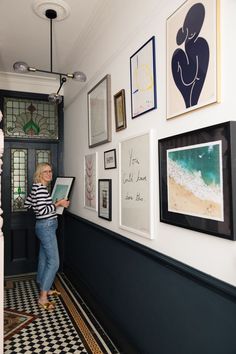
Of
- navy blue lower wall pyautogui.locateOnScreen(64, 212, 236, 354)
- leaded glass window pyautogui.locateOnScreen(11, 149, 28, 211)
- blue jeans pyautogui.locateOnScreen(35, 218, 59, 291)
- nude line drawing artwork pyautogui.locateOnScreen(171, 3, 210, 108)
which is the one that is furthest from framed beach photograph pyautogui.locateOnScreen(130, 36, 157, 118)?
leaded glass window pyautogui.locateOnScreen(11, 149, 28, 211)

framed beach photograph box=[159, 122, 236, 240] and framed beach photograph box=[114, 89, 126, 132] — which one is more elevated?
framed beach photograph box=[114, 89, 126, 132]

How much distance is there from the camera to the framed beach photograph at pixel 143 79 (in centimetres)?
187

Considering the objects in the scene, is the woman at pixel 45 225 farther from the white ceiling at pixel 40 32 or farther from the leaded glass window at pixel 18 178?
the white ceiling at pixel 40 32

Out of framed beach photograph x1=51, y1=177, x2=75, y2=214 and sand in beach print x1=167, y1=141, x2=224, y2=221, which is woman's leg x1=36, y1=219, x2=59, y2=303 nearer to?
framed beach photograph x1=51, y1=177, x2=75, y2=214

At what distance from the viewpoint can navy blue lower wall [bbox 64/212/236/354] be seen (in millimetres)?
1343

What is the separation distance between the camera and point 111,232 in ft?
8.33

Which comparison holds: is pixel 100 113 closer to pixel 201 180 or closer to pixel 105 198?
pixel 105 198

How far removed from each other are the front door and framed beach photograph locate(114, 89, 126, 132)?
2.22m

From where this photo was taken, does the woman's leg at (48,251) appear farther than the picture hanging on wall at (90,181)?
Yes

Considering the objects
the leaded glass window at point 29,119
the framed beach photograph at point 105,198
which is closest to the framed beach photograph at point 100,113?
the framed beach photograph at point 105,198

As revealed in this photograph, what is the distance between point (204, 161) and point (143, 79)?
862 millimetres

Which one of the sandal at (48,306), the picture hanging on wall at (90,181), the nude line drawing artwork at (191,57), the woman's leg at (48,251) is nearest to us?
the nude line drawing artwork at (191,57)

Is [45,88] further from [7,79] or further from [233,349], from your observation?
[233,349]

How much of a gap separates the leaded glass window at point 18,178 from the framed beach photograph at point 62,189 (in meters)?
0.58
